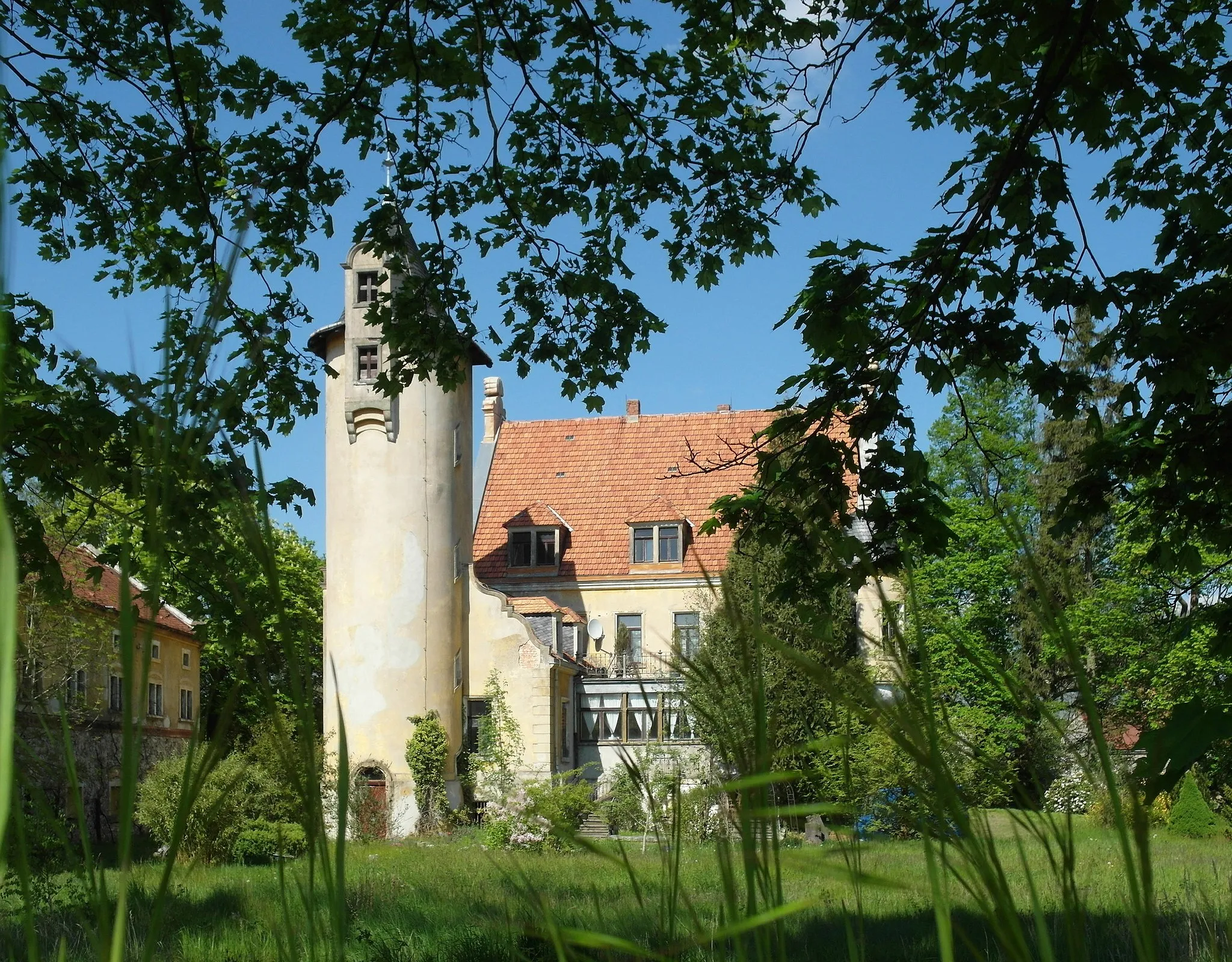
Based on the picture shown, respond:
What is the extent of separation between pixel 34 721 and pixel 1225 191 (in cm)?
2403

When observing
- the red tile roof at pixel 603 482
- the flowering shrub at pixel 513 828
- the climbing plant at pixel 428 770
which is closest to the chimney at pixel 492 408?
the red tile roof at pixel 603 482

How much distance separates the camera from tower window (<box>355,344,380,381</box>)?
28.7m

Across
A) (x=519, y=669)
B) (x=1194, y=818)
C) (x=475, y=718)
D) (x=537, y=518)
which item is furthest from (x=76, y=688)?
(x=1194, y=818)

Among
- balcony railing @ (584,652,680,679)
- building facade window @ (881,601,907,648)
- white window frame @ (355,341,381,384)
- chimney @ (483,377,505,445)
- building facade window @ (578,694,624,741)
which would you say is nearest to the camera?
building facade window @ (881,601,907,648)

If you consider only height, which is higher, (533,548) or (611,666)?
(533,548)

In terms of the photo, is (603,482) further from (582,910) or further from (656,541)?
(582,910)

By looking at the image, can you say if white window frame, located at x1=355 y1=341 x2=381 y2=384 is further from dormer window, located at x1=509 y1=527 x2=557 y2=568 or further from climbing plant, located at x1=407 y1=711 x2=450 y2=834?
climbing plant, located at x1=407 y1=711 x2=450 y2=834

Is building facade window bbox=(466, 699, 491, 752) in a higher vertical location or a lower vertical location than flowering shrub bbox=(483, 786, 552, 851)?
higher

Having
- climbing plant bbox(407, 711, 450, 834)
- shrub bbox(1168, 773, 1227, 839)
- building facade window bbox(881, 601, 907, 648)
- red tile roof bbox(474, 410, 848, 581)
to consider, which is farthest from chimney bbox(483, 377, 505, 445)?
building facade window bbox(881, 601, 907, 648)

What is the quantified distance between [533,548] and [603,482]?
324 cm

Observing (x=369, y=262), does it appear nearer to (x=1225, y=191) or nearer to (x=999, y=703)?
(x=999, y=703)

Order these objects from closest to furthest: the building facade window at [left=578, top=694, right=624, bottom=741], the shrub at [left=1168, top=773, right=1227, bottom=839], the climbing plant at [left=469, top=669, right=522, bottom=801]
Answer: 1. the shrub at [left=1168, top=773, right=1227, bottom=839]
2. the climbing plant at [left=469, top=669, right=522, bottom=801]
3. the building facade window at [left=578, top=694, right=624, bottom=741]

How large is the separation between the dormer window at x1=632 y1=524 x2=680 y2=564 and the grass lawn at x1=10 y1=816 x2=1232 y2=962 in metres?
17.7

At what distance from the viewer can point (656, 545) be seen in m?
33.7
